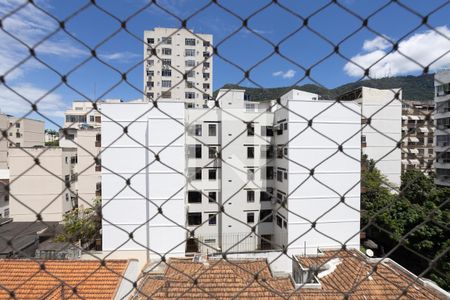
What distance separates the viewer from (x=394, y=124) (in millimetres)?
9484

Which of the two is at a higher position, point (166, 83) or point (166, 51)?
point (166, 51)

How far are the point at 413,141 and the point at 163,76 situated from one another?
11.6 metres

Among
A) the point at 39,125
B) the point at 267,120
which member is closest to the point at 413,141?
the point at 267,120

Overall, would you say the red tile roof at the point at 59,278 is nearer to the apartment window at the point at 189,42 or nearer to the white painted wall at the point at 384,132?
the white painted wall at the point at 384,132

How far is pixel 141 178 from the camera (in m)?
5.45

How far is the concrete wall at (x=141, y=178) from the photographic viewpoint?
530cm

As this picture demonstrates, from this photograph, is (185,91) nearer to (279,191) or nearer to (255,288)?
(279,191)

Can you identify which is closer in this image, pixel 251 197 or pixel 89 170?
pixel 251 197

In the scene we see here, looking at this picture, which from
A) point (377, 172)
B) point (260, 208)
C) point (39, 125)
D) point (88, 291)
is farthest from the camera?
point (39, 125)

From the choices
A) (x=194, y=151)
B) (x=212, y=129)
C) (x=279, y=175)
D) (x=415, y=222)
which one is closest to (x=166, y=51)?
(x=212, y=129)

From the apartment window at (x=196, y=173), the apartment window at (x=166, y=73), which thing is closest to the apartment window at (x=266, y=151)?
the apartment window at (x=196, y=173)

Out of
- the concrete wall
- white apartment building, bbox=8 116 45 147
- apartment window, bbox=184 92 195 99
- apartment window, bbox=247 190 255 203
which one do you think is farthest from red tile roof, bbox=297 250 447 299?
white apartment building, bbox=8 116 45 147

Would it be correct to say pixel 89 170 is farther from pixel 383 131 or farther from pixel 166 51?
→ pixel 383 131

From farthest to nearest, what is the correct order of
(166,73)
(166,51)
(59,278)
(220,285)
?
(166,73) < (166,51) < (220,285) < (59,278)
